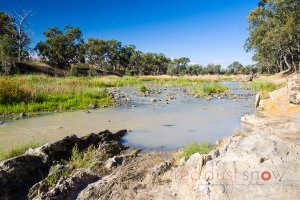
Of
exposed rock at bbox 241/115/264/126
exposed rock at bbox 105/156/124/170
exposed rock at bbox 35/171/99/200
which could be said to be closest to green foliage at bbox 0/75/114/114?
exposed rock at bbox 241/115/264/126

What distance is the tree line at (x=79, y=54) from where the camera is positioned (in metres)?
53.2

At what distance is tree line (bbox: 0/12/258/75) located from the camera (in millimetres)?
53162

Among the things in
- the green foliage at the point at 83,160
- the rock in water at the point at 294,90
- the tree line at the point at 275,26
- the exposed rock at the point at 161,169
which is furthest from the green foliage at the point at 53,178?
the tree line at the point at 275,26

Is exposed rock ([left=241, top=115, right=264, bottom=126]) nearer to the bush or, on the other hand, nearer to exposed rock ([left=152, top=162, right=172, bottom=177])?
exposed rock ([left=152, top=162, right=172, bottom=177])

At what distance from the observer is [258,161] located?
4301 mm

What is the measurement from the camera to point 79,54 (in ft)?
269

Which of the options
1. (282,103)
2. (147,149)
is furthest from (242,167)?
(282,103)

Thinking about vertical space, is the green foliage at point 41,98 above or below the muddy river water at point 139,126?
above

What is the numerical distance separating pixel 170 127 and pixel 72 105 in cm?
761

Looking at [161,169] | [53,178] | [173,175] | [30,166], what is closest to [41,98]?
[30,166]

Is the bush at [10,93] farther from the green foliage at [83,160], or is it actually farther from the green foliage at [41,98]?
the green foliage at [83,160]

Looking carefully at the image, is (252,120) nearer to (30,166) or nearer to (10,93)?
(30,166)

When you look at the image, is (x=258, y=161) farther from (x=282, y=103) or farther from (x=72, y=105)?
(x=72, y=105)

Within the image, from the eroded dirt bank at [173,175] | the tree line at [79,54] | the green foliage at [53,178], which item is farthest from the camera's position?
the tree line at [79,54]
